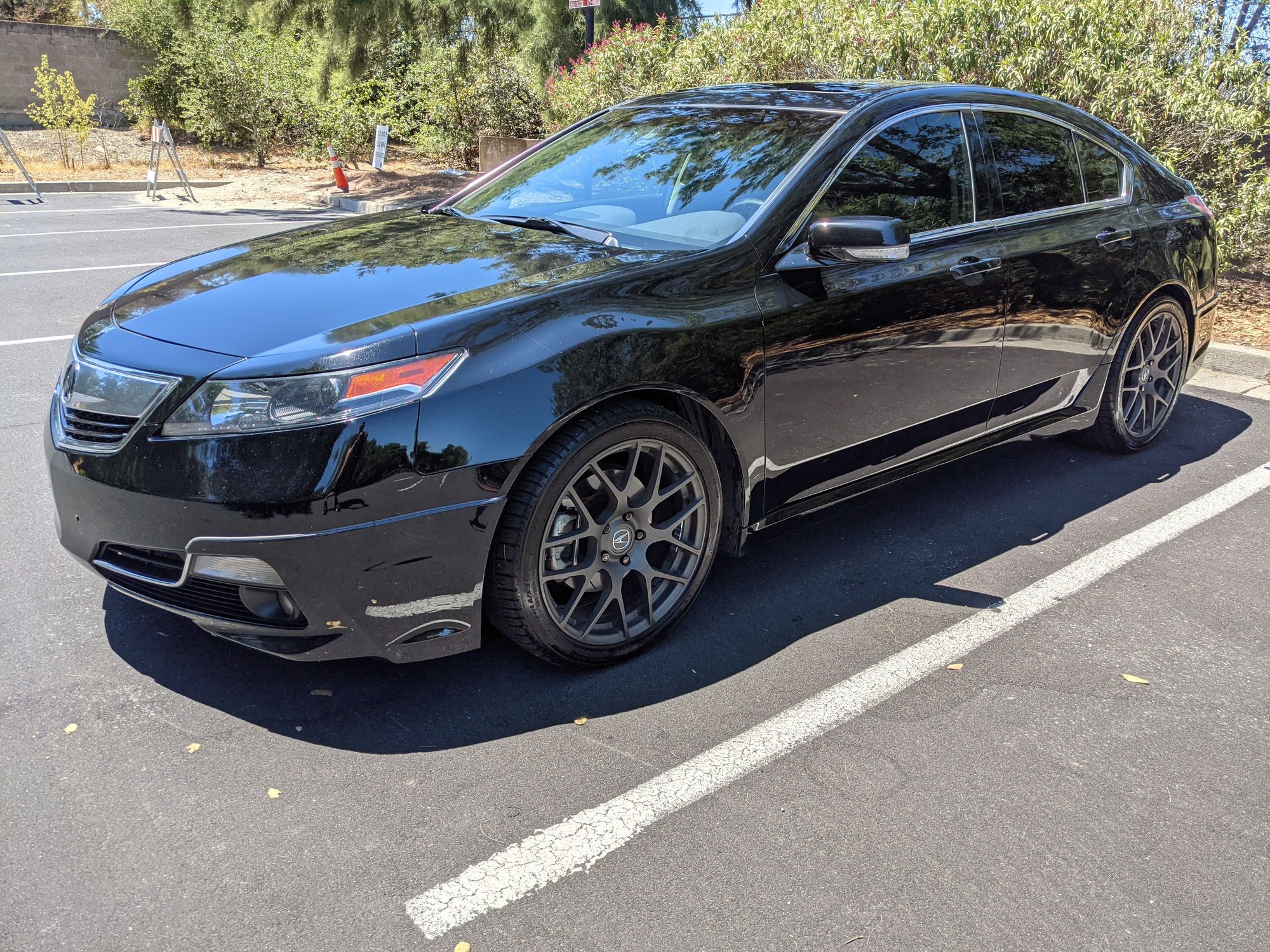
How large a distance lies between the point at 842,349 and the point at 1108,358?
6.27 feet

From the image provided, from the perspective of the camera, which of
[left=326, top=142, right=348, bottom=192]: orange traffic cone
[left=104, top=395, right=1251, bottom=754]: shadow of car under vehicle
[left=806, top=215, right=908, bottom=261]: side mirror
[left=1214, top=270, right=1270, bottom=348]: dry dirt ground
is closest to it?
[left=104, top=395, right=1251, bottom=754]: shadow of car under vehicle

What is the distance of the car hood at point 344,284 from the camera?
2.75 meters

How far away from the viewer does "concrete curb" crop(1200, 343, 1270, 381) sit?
266 inches

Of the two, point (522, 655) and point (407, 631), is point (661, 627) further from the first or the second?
point (407, 631)

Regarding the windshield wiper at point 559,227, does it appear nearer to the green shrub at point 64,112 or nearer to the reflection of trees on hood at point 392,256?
the reflection of trees on hood at point 392,256

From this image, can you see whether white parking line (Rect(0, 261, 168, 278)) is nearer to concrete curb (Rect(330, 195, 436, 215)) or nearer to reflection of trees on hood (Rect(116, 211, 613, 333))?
concrete curb (Rect(330, 195, 436, 215))

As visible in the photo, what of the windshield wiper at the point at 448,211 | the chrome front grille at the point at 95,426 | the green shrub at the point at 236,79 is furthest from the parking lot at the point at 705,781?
the green shrub at the point at 236,79

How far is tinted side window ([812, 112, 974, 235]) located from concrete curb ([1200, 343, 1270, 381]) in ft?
11.9

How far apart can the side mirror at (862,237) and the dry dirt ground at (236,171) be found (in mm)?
15051

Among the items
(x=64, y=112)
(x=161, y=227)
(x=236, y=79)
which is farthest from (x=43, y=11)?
(x=161, y=227)

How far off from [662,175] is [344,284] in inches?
52.9

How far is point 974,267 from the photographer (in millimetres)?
3930

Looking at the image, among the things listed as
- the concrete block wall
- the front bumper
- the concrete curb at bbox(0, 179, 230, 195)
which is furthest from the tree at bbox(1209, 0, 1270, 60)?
the concrete block wall

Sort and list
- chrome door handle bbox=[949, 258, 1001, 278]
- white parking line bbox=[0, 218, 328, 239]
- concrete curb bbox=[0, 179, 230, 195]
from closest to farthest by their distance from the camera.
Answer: chrome door handle bbox=[949, 258, 1001, 278], white parking line bbox=[0, 218, 328, 239], concrete curb bbox=[0, 179, 230, 195]
